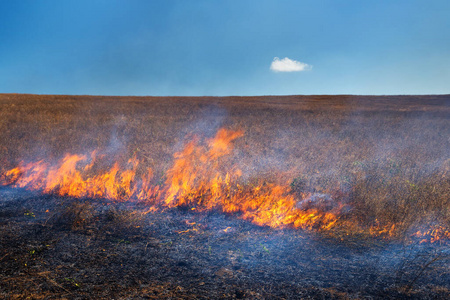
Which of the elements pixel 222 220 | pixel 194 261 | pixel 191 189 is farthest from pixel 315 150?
pixel 194 261

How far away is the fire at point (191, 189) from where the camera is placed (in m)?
5.82

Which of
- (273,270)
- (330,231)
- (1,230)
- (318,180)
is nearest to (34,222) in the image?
(1,230)

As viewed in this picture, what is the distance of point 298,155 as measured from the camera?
10.5m

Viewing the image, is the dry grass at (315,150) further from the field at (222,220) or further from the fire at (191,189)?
the fire at (191,189)

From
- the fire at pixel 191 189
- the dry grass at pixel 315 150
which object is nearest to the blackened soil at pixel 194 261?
the fire at pixel 191 189

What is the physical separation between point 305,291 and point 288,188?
3506mm

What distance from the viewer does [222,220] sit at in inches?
233

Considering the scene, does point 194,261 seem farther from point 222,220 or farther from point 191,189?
point 191,189

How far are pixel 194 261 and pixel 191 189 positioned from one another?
2767mm

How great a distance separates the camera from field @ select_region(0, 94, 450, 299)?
12.2 feet

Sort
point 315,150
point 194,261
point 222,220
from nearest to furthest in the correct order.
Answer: point 194,261 < point 222,220 < point 315,150

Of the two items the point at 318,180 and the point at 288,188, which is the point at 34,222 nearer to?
the point at 288,188

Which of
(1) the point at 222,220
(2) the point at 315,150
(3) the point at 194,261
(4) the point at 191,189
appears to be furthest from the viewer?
(2) the point at 315,150

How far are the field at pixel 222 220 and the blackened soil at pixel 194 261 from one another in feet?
0.07
